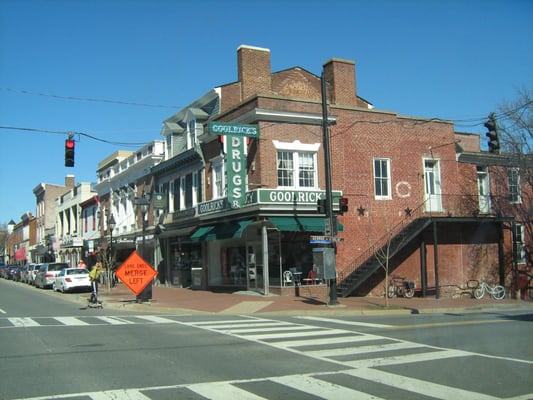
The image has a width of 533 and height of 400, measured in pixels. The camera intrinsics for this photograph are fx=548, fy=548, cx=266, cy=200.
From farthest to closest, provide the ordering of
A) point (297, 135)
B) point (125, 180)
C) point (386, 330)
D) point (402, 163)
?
point (125, 180) → point (402, 163) → point (297, 135) → point (386, 330)

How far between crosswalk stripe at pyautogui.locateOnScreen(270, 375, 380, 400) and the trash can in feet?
67.7

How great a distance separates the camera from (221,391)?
23.9ft

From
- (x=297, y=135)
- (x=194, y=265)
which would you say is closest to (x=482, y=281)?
(x=297, y=135)

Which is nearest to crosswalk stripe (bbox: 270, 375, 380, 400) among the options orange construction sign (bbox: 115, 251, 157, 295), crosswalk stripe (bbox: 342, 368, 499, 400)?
crosswalk stripe (bbox: 342, 368, 499, 400)

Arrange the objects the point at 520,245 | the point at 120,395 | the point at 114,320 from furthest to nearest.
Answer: the point at 520,245, the point at 114,320, the point at 120,395

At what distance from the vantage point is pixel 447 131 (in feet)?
92.4

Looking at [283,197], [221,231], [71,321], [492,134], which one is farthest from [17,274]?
[492,134]

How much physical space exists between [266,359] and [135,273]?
11893mm

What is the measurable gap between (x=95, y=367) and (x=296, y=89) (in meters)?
22.6

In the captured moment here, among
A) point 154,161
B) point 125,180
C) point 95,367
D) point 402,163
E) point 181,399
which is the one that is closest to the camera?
point 181,399

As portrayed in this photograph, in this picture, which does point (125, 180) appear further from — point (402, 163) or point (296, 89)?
point (402, 163)

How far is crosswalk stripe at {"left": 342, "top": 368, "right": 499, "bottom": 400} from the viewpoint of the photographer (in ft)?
23.1

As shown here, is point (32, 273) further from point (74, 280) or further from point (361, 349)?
point (361, 349)

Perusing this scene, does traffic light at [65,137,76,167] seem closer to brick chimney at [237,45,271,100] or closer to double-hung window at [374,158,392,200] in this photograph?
brick chimney at [237,45,271,100]
